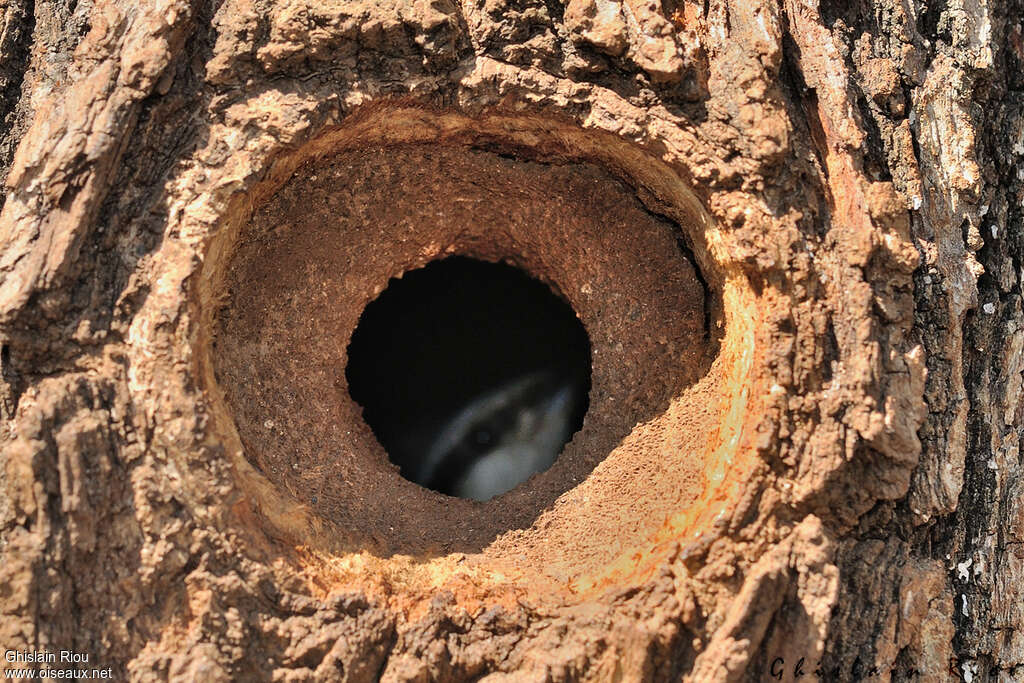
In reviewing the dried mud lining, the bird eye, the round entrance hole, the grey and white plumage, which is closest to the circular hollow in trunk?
the dried mud lining

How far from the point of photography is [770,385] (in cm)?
274

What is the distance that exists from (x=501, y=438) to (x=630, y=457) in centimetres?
108

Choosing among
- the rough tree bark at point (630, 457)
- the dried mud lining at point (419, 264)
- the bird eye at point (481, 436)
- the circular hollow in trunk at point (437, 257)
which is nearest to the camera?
the rough tree bark at point (630, 457)

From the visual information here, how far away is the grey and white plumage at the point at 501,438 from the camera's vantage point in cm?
404

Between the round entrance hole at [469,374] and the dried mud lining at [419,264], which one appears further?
the round entrance hole at [469,374]

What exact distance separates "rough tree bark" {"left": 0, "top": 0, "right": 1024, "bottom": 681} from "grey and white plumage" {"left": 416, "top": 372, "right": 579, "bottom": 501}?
885 millimetres

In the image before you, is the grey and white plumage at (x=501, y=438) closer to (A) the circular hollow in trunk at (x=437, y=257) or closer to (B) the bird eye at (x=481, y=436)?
(B) the bird eye at (x=481, y=436)

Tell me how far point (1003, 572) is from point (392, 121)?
8.42ft

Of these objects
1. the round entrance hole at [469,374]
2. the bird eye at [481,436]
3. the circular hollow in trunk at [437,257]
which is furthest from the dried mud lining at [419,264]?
the bird eye at [481,436]

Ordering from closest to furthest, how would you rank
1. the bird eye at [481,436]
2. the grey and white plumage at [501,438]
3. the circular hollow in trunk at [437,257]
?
the circular hollow in trunk at [437,257], the grey and white plumage at [501,438], the bird eye at [481,436]

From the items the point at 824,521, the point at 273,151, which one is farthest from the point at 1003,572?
the point at 273,151

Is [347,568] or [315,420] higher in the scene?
[315,420]

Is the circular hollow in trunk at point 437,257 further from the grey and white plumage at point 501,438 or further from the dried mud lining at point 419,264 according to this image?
the grey and white plumage at point 501,438

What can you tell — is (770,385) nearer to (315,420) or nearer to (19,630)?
(315,420)
